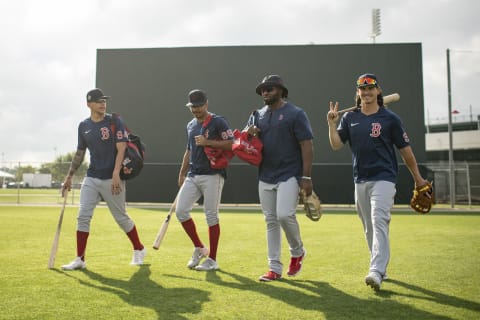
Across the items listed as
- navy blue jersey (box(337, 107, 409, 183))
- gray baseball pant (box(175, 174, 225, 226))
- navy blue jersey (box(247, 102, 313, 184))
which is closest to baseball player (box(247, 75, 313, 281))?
navy blue jersey (box(247, 102, 313, 184))

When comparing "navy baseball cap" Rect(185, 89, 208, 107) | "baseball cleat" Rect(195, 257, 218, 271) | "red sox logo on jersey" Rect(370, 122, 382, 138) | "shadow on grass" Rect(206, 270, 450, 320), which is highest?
"navy baseball cap" Rect(185, 89, 208, 107)

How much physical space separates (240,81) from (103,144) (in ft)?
78.5

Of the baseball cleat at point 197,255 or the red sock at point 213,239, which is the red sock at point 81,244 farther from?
the red sock at point 213,239

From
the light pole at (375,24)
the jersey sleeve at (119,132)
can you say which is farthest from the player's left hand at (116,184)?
the light pole at (375,24)

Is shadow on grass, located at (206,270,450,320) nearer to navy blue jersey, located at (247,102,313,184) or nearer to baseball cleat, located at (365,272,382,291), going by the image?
baseball cleat, located at (365,272,382,291)

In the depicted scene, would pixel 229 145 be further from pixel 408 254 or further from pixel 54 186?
A: pixel 54 186

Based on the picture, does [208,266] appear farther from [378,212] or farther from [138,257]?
[378,212]

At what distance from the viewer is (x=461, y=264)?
6562 mm

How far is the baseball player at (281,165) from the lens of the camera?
5.37 meters

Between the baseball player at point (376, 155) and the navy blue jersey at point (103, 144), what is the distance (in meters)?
2.90

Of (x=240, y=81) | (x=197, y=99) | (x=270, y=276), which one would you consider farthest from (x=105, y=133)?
(x=240, y=81)

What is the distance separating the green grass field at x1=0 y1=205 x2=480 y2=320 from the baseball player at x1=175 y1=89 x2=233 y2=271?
1.08 feet

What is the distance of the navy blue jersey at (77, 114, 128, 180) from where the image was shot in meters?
6.41

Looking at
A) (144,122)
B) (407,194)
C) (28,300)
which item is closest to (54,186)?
(144,122)
